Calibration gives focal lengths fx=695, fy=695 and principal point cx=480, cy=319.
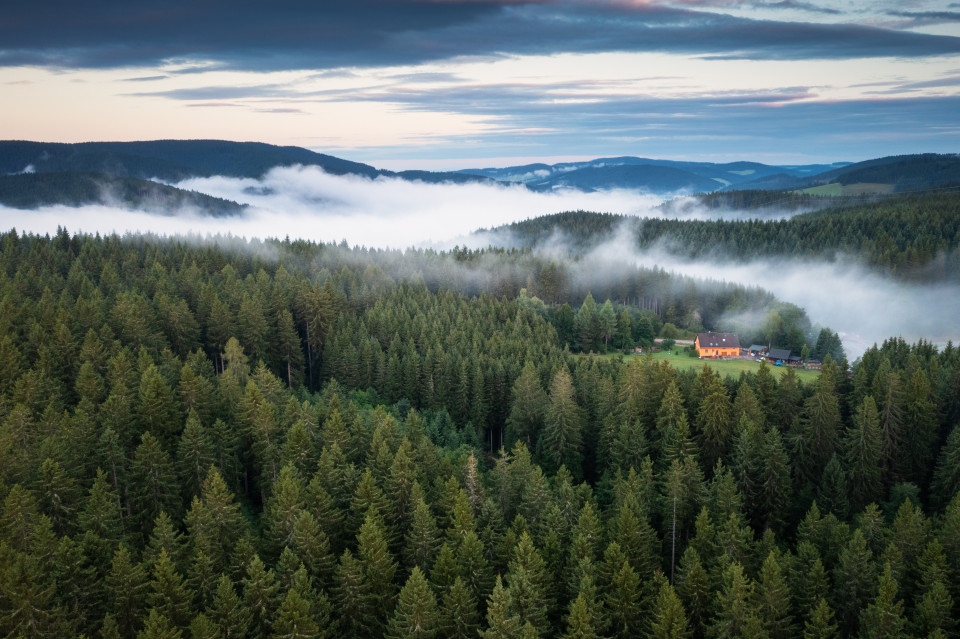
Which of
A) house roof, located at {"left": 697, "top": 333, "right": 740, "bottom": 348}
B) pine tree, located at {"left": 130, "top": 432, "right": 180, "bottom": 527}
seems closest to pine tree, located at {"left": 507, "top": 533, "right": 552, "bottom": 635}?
pine tree, located at {"left": 130, "top": 432, "right": 180, "bottom": 527}

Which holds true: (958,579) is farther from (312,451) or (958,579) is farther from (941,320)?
(941,320)

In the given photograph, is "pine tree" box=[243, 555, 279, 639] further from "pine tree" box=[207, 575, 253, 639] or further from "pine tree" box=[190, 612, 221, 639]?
"pine tree" box=[190, 612, 221, 639]

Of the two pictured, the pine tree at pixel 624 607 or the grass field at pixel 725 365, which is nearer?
the pine tree at pixel 624 607

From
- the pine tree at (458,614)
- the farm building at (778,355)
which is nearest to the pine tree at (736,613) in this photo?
the pine tree at (458,614)

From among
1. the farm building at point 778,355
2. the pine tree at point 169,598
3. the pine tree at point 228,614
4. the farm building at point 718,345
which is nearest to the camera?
the pine tree at point 228,614

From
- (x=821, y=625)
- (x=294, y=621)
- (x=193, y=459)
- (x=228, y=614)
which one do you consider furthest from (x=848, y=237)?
(x=228, y=614)

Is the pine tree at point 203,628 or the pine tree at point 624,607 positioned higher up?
the pine tree at point 203,628

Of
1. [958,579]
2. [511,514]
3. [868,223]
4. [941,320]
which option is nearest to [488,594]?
[511,514]

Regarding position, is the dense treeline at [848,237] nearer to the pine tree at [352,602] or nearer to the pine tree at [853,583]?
the pine tree at [853,583]
